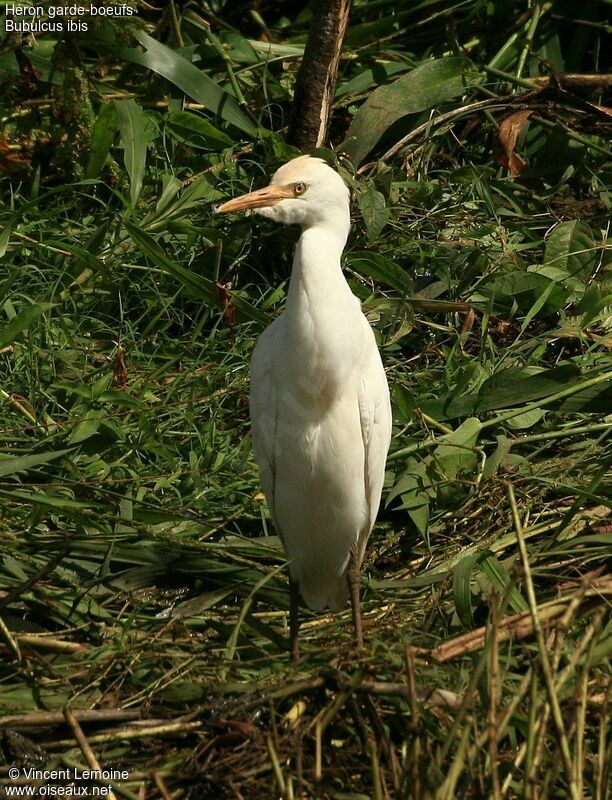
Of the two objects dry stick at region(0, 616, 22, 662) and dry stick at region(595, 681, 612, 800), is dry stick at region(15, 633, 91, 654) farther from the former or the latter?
dry stick at region(595, 681, 612, 800)

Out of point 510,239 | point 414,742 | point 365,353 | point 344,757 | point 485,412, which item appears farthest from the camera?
point 510,239

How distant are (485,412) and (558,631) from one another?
1576 mm

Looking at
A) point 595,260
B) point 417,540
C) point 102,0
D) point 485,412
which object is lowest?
point 417,540

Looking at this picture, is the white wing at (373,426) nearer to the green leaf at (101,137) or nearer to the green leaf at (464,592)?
the green leaf at (464,592)

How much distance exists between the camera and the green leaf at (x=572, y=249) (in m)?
3.78

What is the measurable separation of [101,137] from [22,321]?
101 cm

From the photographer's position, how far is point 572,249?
150 inches

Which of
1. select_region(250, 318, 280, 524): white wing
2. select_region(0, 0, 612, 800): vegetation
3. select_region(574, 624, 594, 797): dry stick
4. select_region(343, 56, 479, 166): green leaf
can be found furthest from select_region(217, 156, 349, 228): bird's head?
select_region(343, 56, 479, 166): green leaf

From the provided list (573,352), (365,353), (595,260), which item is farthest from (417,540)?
(595,260)

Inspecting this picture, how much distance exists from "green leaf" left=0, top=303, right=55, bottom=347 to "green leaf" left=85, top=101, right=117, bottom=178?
93 cm

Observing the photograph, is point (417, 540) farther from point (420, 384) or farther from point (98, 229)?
point (98, 229)

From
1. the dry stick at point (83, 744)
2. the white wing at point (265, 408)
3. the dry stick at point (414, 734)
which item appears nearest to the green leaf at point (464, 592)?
the white wing at point (265, 408)

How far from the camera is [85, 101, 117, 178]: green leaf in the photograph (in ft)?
13.0

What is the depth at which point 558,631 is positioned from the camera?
1868 millimetres
